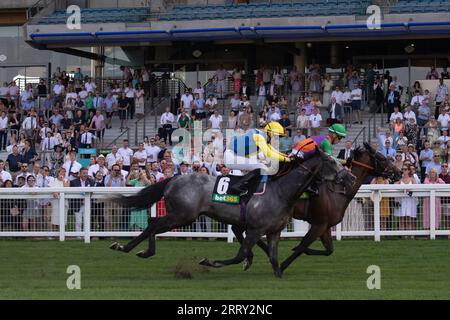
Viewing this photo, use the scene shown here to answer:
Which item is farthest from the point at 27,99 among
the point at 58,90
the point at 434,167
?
the point at 434,167

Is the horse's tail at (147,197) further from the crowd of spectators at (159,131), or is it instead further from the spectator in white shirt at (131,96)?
the spectator in white shirt at (131,96)

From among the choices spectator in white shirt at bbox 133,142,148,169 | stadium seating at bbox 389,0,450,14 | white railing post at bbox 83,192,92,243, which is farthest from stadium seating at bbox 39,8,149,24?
white railing post at bbox 83,192,92,243

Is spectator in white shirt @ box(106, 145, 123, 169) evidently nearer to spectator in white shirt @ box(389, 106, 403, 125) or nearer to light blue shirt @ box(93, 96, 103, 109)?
light blue shirt @ box(93, 96, 103, 109)

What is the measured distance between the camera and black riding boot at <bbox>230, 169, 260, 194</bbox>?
12.9 metres

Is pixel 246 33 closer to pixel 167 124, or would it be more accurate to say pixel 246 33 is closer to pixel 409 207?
pixel 167 124

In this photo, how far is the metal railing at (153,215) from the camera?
1759cm

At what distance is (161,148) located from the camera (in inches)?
928

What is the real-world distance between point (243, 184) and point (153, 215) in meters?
5.02

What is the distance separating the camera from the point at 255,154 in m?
13.5

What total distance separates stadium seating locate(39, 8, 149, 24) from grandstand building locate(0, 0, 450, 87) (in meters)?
0.03

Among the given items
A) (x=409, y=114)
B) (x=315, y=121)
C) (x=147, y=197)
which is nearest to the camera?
(x=147, y=197)

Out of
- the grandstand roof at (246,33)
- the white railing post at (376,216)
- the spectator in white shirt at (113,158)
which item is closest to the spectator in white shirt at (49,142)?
the spectator in white shirt at (113,158)

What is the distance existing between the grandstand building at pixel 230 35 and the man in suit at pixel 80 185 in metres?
10.4

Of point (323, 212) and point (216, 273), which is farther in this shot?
point (323, 212)
